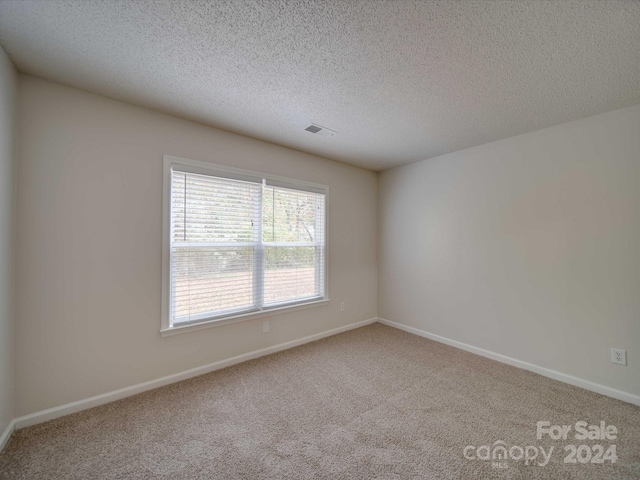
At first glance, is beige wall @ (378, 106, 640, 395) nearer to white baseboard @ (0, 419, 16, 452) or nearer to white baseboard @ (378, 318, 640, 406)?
white baseboard @ (378, 318, 640, 406)

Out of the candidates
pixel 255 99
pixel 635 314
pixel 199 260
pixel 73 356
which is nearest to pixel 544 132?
pixel 635 314

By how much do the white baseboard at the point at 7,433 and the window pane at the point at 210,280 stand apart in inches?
43.8

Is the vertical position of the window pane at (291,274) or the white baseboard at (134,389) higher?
the window pane at (291,274)

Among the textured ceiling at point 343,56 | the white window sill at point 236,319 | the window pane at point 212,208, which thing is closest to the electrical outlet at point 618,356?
the textured ceiling at point 343,56

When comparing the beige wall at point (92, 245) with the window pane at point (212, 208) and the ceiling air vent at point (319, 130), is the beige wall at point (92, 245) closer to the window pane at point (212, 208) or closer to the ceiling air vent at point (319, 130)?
the window pane at point (212, 208)

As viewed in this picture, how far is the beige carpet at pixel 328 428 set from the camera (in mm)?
1520

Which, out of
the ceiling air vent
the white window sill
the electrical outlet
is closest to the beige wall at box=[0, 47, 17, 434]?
the white window sill

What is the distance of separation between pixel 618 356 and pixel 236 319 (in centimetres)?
348

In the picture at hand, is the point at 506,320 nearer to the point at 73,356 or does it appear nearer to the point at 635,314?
the point at 635,314

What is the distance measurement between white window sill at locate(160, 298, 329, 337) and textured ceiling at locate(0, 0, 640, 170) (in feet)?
6.47

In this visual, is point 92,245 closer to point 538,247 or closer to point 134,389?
point 134,389

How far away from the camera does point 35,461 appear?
1.55 metres

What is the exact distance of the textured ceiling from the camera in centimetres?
134

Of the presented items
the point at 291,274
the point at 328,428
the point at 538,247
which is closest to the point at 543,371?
the point at 538,247
